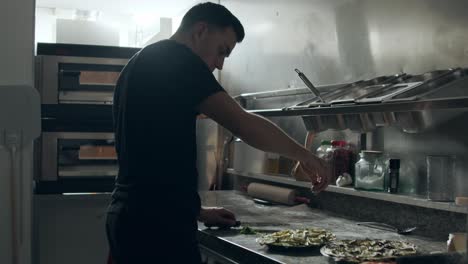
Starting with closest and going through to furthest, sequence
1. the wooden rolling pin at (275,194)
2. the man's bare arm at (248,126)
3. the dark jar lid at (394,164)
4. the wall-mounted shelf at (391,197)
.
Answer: the man's bare arm at (248,126), the wall-mounted shelf at (391,197), the dark jar lid at (394,164), the wooden rolling pin at (275,194)

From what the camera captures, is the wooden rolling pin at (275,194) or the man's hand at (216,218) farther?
the wooden rolling pin at (275,194)

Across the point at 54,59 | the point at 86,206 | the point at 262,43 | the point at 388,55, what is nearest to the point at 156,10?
the point at 54,59

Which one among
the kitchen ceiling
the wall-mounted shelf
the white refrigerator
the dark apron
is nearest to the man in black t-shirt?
the dark apron

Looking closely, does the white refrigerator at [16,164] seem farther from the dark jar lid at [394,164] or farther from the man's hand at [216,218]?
the dark jar lid at [394,164]

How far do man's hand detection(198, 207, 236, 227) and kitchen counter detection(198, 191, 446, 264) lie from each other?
0.09 feet

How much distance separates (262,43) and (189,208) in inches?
65.1

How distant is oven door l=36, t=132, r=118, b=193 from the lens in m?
3.16

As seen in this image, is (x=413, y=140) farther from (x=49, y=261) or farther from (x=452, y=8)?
(x=49, y=261)

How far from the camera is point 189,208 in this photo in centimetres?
152

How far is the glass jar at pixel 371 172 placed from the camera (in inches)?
78.2

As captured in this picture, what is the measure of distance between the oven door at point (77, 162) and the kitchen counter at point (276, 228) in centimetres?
90

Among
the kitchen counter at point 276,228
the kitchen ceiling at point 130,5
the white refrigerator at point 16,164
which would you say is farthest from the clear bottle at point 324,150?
the kitchen ceiling at point 130,5

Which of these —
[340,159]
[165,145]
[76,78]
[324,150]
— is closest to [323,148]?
[324,150]

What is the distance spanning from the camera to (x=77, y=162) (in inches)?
127
